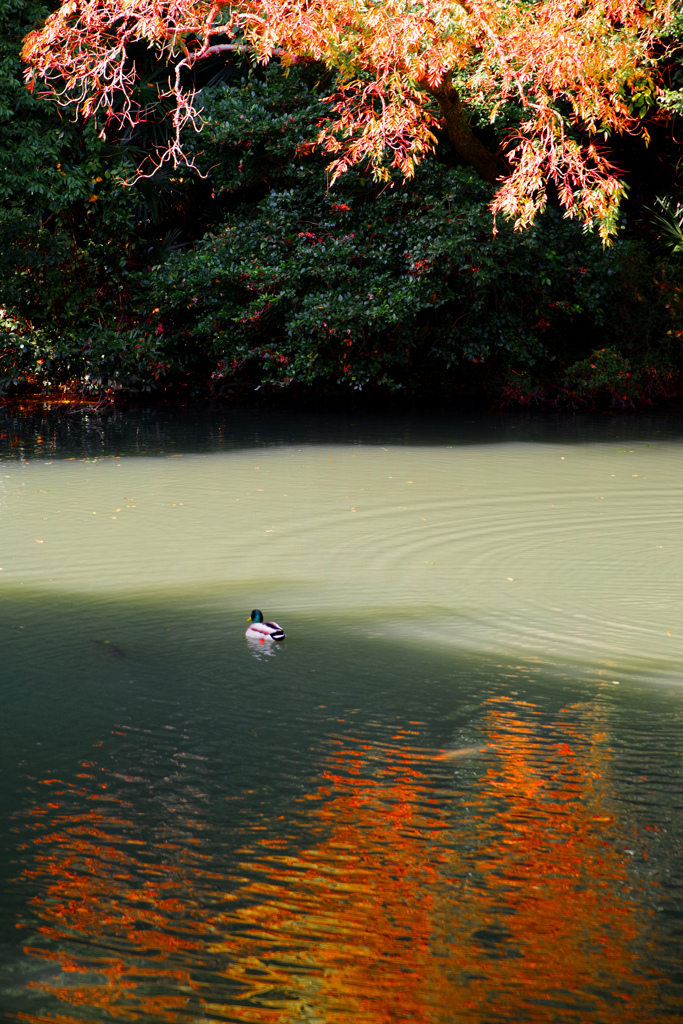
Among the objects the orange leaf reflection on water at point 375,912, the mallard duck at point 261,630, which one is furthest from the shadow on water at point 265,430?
the orange leaf reflection on water at point 375,912

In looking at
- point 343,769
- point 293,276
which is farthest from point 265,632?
point 293,276

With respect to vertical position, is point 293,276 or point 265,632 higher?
point 293,276

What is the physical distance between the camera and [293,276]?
16875 mm

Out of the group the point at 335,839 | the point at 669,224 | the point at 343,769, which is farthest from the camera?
the point at 669,224

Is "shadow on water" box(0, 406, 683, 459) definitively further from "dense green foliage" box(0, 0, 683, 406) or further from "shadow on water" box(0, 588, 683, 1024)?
"shadow on water" box(0, 588, 683, 1024)

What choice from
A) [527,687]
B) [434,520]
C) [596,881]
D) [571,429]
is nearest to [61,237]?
[571,429]

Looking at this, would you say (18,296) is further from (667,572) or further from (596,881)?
(596,881)

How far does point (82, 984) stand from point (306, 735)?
1.68m

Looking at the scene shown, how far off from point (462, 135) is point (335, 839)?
14954 millimetres

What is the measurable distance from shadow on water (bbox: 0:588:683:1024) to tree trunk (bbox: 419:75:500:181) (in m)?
12.6

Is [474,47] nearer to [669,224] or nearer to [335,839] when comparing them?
[669,224]

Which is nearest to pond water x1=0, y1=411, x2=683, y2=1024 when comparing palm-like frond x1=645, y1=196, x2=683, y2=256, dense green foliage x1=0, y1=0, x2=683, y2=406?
dense green foliage x1=0, y1=0, x2=683, y2=406

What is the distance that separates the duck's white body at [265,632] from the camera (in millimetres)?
5383

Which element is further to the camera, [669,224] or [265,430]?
[669,224]
